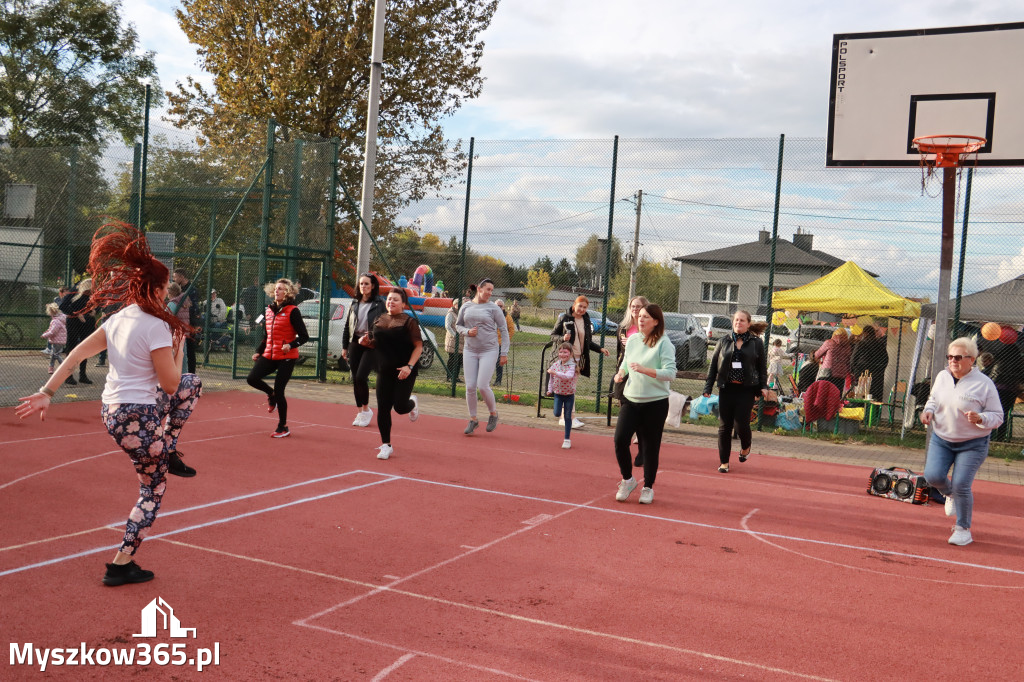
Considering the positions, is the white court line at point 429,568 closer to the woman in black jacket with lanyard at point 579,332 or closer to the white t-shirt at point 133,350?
the white t-shirt at point 133,350

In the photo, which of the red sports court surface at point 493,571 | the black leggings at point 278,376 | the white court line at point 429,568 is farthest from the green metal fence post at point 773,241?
the black leggings at point 278,376

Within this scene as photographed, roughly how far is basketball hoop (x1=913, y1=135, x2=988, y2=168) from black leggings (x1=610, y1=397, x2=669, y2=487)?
223 inches

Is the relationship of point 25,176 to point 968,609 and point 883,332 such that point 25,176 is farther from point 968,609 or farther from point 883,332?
point 968,609

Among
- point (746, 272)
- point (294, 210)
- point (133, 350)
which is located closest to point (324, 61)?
point (294, 210)

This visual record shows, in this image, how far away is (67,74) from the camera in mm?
31891

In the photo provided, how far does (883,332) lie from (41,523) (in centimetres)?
1261

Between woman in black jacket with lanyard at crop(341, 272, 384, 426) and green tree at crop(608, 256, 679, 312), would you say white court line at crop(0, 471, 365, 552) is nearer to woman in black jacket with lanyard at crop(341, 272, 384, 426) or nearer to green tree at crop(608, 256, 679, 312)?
woman in black jacket with lanyard at crop(341, 272, 384, 426)

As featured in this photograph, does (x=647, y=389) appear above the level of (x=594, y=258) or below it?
→ below

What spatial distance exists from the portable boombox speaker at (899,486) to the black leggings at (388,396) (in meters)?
5.13

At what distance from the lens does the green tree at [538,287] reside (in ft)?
54.0

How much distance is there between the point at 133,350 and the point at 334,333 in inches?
541

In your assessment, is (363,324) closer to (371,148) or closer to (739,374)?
(739,374)

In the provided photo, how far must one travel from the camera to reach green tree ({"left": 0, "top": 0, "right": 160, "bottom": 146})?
30.9 metres

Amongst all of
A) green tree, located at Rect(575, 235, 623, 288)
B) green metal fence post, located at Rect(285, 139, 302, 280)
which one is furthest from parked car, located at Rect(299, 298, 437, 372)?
green tree, located at Rect(575, 235, 623, 288)
